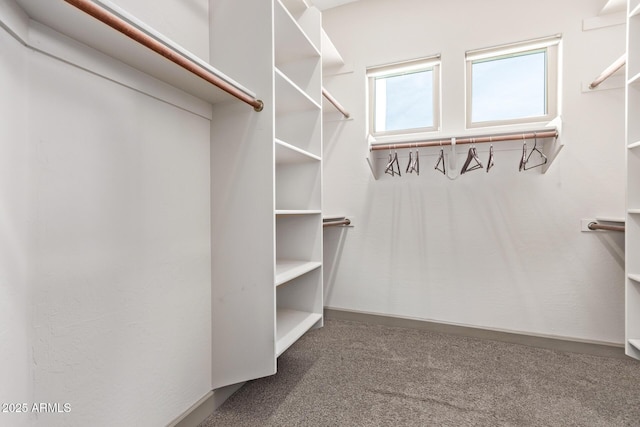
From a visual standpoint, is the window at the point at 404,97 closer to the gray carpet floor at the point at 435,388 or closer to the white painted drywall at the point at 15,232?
the gray carpet floor at the point at 435,388

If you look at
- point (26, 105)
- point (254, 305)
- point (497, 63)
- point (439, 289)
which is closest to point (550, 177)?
point (497, 63)

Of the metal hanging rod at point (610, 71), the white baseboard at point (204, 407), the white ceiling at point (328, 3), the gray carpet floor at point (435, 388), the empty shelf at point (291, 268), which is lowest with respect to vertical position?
the gray carpet floor at point (435, 388)

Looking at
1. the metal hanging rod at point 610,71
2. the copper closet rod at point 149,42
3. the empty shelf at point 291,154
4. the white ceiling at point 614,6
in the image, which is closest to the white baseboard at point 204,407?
the empty shelf at point 291,154

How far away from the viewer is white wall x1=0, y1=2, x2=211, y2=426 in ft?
2.58

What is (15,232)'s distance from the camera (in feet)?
2.54

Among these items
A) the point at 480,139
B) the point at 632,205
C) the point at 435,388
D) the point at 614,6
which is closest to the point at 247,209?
the point at 435,388

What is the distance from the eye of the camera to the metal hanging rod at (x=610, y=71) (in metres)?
1.65

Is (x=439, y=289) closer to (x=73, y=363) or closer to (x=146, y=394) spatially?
(x=146, y=394)

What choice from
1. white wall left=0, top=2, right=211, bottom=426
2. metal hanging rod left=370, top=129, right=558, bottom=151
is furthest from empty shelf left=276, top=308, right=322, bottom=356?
metal hanging rod left=370, top=129, right=558, bottom=151

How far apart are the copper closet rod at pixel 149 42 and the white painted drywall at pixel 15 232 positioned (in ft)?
0.82

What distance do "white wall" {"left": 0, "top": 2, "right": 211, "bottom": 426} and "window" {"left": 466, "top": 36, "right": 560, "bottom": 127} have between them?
6.97 ft

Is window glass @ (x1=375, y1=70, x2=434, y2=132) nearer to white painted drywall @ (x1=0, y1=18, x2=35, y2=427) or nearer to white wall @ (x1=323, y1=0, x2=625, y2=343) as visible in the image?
white wall @ (x1=323, y1=0, x2=625, y2=343)

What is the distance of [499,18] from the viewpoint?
2.20 meters

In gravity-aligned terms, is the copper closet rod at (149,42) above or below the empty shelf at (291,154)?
above
